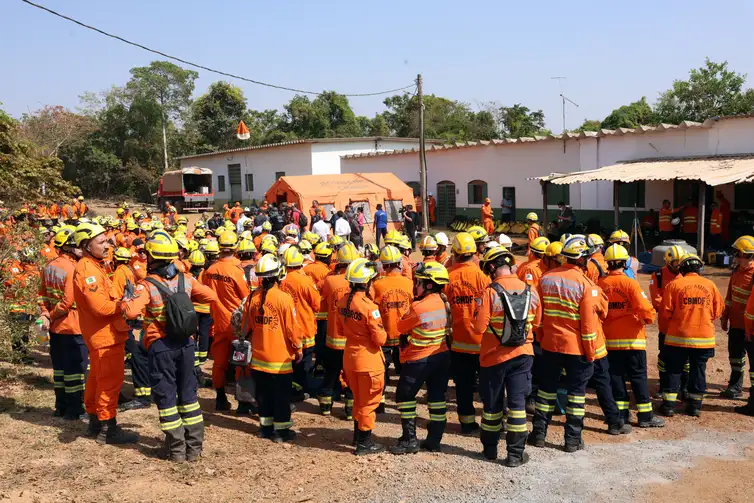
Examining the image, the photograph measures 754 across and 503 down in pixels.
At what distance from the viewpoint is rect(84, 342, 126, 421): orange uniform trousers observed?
241 inches

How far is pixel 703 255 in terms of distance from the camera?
17484mm

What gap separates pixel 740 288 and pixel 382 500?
507cm

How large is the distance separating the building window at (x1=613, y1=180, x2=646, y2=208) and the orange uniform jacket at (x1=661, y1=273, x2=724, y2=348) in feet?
49.7

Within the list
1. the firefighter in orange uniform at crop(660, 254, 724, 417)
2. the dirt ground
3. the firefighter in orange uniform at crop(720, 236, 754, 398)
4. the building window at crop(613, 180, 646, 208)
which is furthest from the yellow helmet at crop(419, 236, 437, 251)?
the building window at crop(613, 180, 646, 208)

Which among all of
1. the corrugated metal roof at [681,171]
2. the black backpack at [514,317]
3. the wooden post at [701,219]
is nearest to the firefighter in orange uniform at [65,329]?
the black backpack at [514,317]

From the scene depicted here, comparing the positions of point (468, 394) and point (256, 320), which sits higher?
point (256, 320)

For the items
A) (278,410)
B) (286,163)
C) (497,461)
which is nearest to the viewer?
(497,461)

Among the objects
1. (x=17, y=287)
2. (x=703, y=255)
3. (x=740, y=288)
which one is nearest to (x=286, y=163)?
(x=703, y=255)

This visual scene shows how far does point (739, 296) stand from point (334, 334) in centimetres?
474

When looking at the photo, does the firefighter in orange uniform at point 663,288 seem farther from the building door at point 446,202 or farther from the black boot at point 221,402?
the building door at point 446,202

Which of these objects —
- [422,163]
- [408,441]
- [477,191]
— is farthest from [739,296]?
[477,191]

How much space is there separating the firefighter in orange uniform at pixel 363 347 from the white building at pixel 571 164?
16857mm

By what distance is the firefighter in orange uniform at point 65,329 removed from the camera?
6891 millimetres

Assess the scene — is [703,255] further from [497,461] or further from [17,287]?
[17,287]
